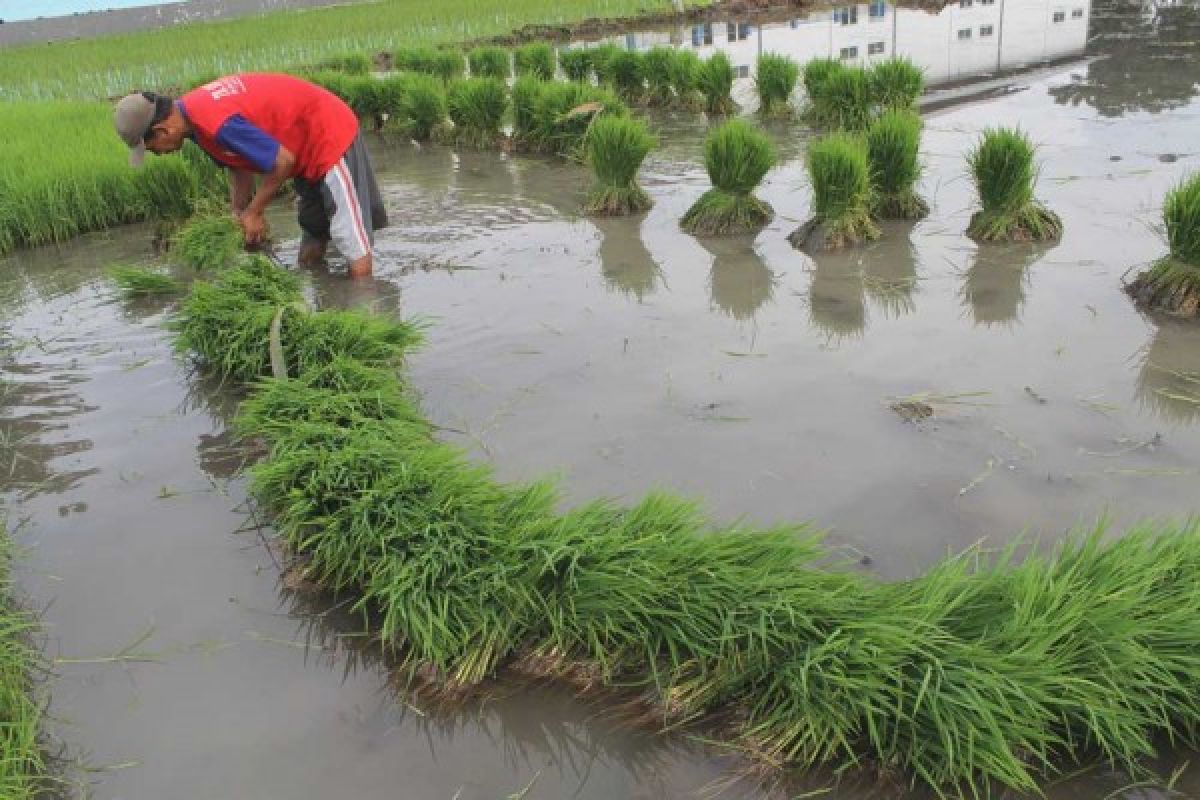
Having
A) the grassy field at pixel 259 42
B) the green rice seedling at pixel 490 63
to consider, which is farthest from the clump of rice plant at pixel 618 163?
the grassy field at pixel 259 42

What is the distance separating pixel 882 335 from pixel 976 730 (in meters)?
2.59

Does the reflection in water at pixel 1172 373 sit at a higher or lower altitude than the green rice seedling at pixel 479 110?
lower

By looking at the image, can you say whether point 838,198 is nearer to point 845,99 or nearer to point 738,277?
point 738,277

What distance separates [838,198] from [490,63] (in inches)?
309

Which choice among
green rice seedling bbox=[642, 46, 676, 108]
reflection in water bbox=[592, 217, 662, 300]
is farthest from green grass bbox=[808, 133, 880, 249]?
green rice seedling bbox=[642, 46, 676, 108]

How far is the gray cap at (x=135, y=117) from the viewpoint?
4.33m

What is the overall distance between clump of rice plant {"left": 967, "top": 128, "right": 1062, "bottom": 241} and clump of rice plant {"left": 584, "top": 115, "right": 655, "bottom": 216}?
7.07ft

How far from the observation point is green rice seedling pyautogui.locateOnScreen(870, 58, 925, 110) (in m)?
7.85

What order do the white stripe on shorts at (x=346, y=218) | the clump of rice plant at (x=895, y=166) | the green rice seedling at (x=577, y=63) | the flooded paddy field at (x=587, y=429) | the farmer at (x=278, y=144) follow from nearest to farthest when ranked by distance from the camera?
the flooded paddy field at (x=587, y=429) → the farmer at (x=278, y=144) → the white stripe on shorts at (x=346, y=218) → the clump of rice plant at (x=895, y=166) → the green rice seedling at (x=577, y=63)

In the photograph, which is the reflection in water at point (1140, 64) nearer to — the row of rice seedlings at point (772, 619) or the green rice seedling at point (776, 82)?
the green rice seedling at point (776, 82)

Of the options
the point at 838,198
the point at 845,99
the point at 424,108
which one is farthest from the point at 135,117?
Answer: the point at 845,99

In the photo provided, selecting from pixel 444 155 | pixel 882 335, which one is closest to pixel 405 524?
pixel 882 335

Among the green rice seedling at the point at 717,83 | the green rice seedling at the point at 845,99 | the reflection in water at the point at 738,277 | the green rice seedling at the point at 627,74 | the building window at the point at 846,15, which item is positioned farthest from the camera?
the building window at the point at 846,15

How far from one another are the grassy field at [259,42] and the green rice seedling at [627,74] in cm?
554
